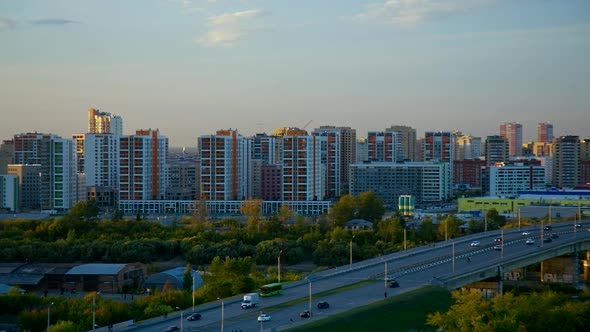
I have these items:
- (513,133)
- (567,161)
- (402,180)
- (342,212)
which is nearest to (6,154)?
(402,180)

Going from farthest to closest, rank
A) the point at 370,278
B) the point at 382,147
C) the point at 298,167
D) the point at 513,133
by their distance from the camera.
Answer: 1. the point at 513,133
2. the point at 382,147
3. the point at 298,167
4. the point at 370,278

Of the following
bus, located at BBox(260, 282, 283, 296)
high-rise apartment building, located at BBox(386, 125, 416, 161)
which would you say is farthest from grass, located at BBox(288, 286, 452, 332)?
high-rise apartment building, located at BBox(386, 125, 416, 161)

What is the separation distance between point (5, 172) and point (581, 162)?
27323 mm

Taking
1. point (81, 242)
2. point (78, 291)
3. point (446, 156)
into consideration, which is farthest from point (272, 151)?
point (78, 291)

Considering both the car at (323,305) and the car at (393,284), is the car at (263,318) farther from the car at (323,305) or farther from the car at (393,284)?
the car at (393,284)

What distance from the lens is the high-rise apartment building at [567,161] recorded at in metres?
46.4

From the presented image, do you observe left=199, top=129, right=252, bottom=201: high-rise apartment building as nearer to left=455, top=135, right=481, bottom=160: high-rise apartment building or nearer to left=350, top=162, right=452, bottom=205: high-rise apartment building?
left=350, top=162, right=452, bottom=205: high-rise apartment building

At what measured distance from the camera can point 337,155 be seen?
4141cm

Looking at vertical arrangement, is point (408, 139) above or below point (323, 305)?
above

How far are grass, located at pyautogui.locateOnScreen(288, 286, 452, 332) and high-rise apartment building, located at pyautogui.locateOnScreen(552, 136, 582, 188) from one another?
113 feet

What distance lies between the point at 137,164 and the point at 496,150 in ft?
78.5

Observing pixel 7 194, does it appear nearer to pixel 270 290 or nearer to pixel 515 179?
pixel 515 179

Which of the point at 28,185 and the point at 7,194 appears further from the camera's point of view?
the point at 28,185

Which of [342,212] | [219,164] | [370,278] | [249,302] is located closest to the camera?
[249,302]
